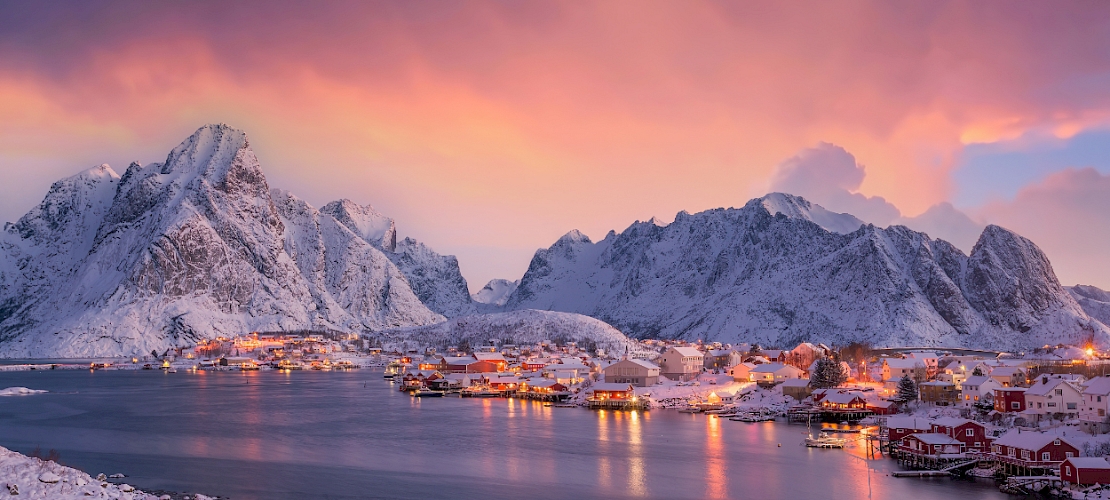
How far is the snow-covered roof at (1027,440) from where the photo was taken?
2089 inches

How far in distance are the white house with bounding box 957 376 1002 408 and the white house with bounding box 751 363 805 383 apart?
107 ft

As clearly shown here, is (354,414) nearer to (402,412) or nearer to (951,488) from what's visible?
(402,412)

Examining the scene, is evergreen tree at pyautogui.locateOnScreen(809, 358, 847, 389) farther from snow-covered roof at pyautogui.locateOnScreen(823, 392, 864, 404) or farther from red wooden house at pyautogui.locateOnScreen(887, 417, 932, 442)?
red wooden house at pyautogui.locateOnScreen(887, 417, 932, 442)

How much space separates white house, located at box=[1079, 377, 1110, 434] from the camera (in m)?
60.1

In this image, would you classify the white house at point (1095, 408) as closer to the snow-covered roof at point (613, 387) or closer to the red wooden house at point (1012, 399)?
the red wooden house at point (1012, 399)

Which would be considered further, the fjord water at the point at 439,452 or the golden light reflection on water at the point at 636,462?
the golden light reflection on water at the point at 636,462

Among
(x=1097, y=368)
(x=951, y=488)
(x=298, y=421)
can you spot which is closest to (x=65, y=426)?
(x=298, y=421)

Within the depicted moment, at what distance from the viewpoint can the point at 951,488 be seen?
5259cm

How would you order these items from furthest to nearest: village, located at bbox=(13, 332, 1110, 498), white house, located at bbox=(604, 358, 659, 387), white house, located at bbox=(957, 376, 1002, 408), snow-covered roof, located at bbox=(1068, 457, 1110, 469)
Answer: white house, located at bbox=(604, 358, 659, 387) < white house, located at bbox=(957, 376, 1002, 408) < village, located at bbox=(13, 332, 1110, 498) < snow-covered roof, located at bbox=(1068, 457, 1110, 469)

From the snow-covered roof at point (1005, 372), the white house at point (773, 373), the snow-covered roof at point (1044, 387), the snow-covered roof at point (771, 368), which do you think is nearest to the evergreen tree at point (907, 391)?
the snow-covered roof at point (1005, 372)

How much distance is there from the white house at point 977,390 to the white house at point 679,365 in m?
46.3

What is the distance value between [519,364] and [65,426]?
9425 centimetres

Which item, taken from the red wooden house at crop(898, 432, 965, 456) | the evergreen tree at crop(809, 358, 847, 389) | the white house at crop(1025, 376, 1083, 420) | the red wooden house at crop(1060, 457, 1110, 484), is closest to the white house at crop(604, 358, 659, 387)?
the evergreen tree at crop(809, 358, 847, 389)


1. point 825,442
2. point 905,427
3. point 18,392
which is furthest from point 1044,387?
point 18,392
